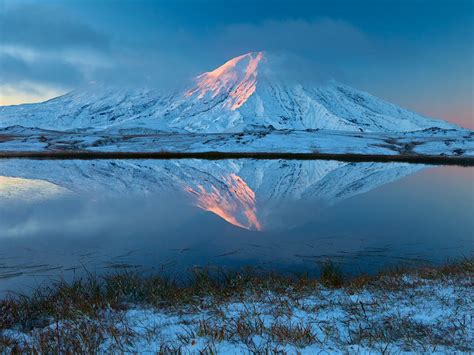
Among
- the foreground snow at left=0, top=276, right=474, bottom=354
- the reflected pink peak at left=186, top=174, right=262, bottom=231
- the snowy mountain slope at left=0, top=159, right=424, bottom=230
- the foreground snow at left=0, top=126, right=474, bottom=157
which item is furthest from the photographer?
the foreground snow at left=0, top=126, right=474, bottom=157

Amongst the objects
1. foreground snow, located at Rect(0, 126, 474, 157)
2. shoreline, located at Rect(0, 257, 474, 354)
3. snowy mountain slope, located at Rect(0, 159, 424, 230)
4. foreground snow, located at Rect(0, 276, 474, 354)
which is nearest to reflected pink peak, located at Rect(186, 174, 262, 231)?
snowy mountain slope, located at Rect(0, 159, 424, 230)

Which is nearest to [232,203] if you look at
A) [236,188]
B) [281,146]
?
[236,188]

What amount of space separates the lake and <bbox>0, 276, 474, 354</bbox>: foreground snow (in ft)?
10.1

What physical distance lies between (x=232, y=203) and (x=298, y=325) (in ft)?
51.1

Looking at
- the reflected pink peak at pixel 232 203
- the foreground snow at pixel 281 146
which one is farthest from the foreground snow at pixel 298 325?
the foreground snow at pixel 281 146

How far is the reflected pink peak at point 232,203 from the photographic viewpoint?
17.5m

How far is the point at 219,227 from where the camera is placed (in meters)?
16.1

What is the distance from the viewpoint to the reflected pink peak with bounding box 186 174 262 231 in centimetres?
1753

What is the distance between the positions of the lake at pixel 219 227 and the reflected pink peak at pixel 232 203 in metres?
0.06

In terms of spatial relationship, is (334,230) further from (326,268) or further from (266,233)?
(326,268)

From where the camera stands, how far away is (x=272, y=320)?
22.9 feet

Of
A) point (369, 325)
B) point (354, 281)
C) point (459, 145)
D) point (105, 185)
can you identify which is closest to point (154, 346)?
point (369, 325)

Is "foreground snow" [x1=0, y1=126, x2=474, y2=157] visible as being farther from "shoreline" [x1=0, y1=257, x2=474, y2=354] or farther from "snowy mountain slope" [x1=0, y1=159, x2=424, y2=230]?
"shoreline" [x1=0, y1=257, x2=474, y2=354]

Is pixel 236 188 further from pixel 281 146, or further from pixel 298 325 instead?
pixel 281 146
